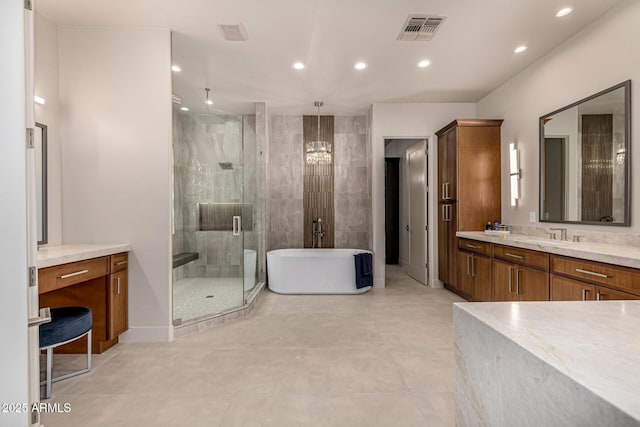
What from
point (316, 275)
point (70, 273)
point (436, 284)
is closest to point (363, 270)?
point (316, 275)

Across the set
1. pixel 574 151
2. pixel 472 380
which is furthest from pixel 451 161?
pixel 472 380

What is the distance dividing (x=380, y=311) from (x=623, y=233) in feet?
7.51

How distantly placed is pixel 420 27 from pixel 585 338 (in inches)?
119

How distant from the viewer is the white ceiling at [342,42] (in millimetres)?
2625

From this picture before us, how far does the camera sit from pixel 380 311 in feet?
12.1

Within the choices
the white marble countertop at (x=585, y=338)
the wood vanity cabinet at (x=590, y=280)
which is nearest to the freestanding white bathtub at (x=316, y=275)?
the wood vanity cabinet at (x=590, y=280)

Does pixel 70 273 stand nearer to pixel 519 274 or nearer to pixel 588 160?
pixel 519 274

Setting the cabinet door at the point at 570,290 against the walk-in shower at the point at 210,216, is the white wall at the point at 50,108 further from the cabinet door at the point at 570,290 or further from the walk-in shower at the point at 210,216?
the cabinet door at the point at 570,290

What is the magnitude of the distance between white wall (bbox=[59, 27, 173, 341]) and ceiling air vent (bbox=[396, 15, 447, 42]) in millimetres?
2208

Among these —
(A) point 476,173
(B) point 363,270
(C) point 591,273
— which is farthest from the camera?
(B) point 363,270

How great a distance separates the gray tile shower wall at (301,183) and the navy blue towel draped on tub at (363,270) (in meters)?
1.10

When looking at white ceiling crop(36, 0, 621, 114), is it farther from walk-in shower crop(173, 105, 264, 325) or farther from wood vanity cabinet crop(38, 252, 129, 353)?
wood vanity cabinet crop(38, 252, 129, 353)

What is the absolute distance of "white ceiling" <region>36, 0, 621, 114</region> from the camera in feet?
8.61

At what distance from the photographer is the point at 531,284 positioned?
2797 mm
